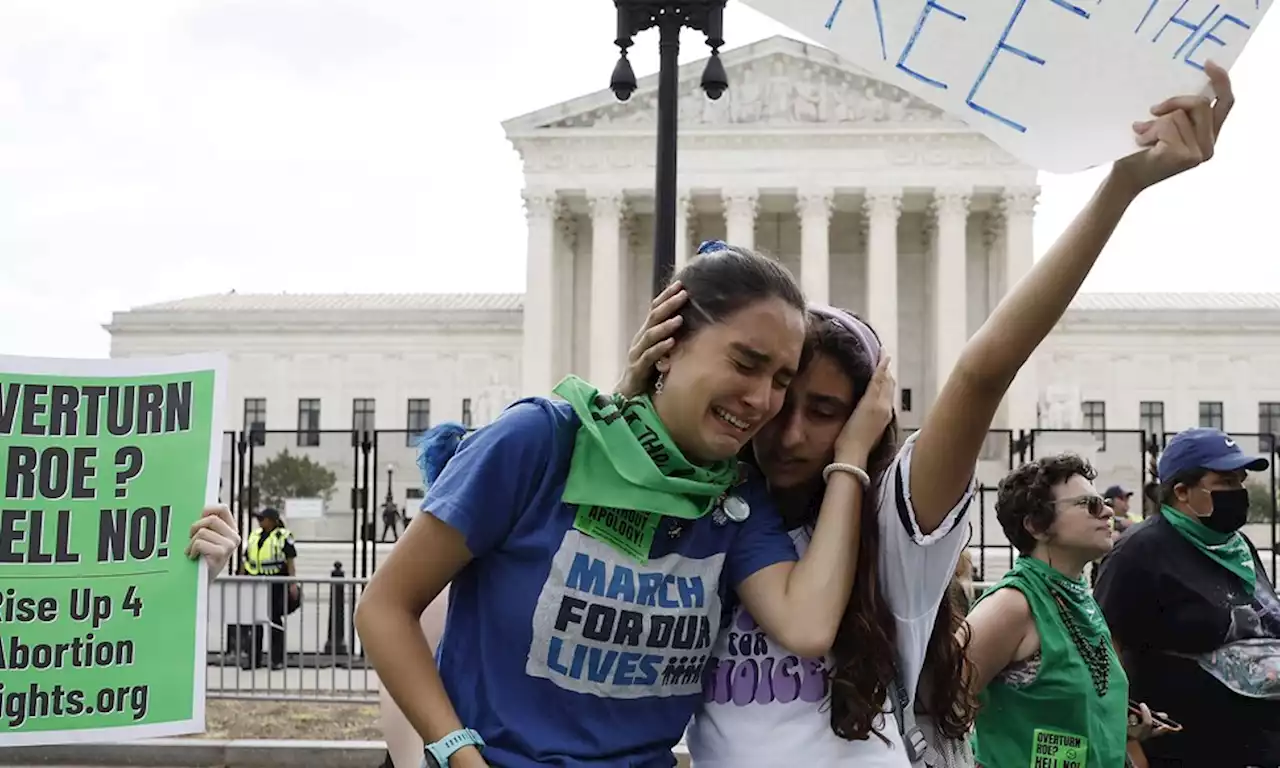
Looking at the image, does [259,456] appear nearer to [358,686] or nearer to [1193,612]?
[358,686]

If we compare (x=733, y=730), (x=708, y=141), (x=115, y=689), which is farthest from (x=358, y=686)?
(x=708, y=141)

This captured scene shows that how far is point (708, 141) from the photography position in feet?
Result: 153

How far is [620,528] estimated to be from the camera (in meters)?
2.01

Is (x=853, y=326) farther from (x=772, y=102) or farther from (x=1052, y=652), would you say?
(x=772, y=102)

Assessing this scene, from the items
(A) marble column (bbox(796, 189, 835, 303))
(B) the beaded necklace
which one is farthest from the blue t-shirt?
(A) marble column (bbox(796, 189, 835, 303))

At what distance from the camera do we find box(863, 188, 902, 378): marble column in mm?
46250

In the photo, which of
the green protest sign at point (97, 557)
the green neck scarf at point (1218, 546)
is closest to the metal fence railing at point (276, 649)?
the green protest sign at point (97, 557)

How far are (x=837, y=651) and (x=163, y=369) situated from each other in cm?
216

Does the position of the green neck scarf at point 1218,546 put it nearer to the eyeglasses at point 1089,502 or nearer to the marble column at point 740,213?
the eyeglasses at point 1089,502

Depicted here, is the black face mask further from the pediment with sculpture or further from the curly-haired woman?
the pediment with sculpture

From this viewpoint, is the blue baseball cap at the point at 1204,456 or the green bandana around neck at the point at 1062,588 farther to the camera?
the blue baseball cap at the point at 1204,456

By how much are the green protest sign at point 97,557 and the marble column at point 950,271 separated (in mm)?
44239

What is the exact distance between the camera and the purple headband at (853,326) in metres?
2.23

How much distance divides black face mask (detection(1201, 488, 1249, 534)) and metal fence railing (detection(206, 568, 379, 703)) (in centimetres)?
840
